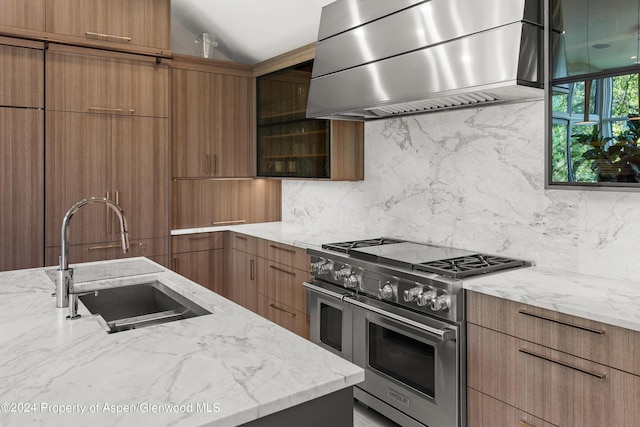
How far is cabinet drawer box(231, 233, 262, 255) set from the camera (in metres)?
3.79

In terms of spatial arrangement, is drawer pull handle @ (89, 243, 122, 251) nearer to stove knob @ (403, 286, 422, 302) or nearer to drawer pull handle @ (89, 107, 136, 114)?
drawer pull handle @ (89, 107, 136, 114)

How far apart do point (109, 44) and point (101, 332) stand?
2.82 meters

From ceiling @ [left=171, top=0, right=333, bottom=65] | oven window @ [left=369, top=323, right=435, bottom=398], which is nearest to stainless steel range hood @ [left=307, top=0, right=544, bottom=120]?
ceiling @ [left=171, top=0, right=333, bottom=65]

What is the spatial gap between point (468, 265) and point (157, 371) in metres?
1.66

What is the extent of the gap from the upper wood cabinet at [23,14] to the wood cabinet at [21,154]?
12 cm

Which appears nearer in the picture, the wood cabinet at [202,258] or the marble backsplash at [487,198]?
the marble backsplash at [487,198]

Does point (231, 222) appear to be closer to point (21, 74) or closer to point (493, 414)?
point (21, 74)

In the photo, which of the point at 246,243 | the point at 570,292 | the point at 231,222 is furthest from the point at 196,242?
the point at 570,292

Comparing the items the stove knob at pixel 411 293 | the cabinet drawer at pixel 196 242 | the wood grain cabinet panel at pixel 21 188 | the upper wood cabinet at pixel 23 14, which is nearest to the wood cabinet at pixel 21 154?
the wood grain cabinet panel at pixel 21 188

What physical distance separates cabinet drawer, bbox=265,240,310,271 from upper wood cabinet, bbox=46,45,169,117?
137cm

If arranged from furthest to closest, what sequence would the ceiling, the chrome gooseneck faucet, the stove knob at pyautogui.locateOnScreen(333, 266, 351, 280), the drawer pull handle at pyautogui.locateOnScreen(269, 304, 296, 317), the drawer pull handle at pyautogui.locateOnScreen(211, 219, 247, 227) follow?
the drawer pull handle at pyautogui.locateOnScreen(211, 219, 247, 227) → the ceiling → the drawer pull handle at pyautogui.locateOnScreen(269, 304, 296, 317) → the stove knob at pyautogui.locateOnScreen(333, 266, 351, 280) → the chrome gooseneck faucet

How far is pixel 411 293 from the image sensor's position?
90.7 inches

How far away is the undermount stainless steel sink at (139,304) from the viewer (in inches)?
72.7

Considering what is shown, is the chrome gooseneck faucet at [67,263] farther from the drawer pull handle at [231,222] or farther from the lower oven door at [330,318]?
the drawer pull handle at [231,222]
